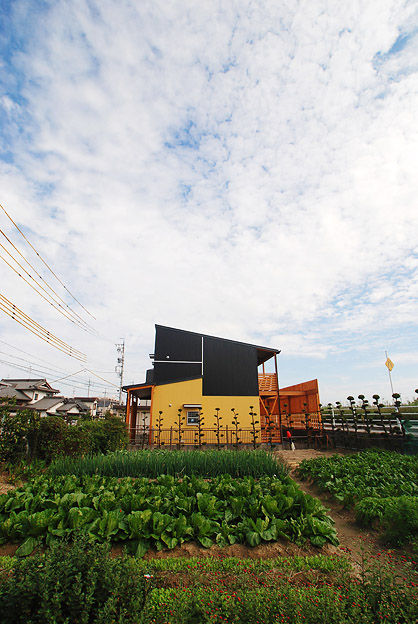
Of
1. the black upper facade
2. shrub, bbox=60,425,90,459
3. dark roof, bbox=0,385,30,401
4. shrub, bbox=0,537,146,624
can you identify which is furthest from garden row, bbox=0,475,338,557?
dark roof, bbox=0,385,30,401

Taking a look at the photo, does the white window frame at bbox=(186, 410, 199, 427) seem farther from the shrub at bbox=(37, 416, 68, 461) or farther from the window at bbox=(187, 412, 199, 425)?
the shrub at bbox=(37, 416, 68, 461)

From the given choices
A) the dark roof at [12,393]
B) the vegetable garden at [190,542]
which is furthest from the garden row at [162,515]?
the dark roof at [12,393]

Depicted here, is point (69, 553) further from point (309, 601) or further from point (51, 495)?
point (51, 495)

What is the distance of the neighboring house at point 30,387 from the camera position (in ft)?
133

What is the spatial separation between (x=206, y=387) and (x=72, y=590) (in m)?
16.9

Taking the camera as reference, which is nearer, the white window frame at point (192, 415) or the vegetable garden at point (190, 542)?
the vegetable garden at point (190, 542)

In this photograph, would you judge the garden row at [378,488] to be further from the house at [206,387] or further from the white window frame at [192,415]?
the white window frame at [192,415]

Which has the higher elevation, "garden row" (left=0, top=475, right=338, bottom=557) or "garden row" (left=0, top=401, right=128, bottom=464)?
"garden row" (left=0, top=401, right=128, bottom=464)

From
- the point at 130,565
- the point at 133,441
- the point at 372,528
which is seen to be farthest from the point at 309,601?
the point at 133,441

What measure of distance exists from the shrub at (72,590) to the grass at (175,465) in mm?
4693

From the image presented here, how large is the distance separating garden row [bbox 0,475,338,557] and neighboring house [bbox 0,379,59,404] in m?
40.4

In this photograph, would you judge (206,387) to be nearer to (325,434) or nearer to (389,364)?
(325,434)

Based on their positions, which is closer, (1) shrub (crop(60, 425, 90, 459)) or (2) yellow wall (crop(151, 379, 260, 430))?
(1) shrub (crop(60, 425, 90, 459))

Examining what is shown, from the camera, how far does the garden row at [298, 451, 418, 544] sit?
4.81 meters
